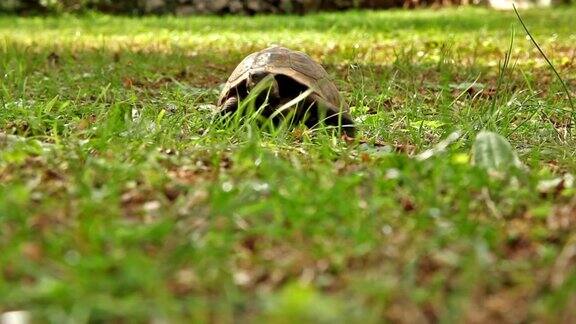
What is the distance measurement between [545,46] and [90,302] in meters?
5.92

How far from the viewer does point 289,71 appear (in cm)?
343

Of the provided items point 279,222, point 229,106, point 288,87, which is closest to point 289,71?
point 288,87

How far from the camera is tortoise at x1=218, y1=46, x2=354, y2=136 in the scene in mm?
3359

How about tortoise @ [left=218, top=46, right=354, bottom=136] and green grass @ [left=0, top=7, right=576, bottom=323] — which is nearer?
green grass @ [left=0, top=7, right=576, bottom=323]

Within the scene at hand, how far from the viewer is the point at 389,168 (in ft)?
7.30

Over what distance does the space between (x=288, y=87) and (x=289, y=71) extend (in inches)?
3.4

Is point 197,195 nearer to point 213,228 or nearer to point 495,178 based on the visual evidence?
point 213,228

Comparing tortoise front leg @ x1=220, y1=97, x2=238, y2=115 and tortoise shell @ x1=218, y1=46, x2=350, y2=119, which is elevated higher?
tortoise shell @ x1=218, y1=46, x2=350, y2=119

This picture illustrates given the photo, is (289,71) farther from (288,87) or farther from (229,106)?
(229,106)

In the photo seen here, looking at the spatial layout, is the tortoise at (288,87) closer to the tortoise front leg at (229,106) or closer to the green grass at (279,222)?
the tortoise front leg at (229,106)

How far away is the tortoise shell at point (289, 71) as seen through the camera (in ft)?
11.2

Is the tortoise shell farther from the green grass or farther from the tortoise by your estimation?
the green grass

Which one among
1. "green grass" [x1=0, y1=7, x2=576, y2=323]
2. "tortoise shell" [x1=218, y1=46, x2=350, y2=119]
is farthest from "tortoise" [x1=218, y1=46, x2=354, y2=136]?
"green grass" [x1=0, y1=7, x2=576, y2=323]

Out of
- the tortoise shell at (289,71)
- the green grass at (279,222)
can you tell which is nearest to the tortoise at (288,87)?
the tortoise shell at (289,71)
